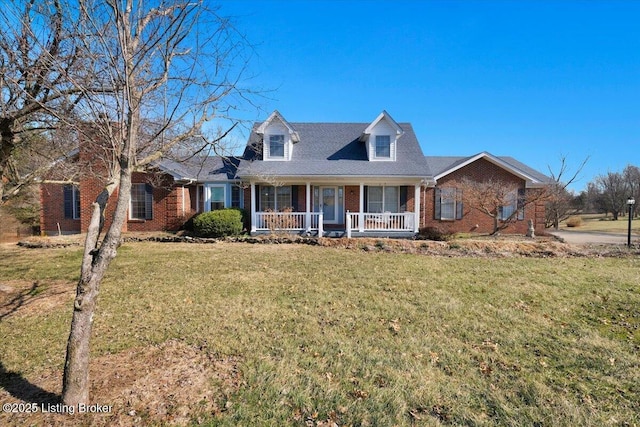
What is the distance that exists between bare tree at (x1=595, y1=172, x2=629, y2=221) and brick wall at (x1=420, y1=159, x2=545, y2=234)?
32494 mm

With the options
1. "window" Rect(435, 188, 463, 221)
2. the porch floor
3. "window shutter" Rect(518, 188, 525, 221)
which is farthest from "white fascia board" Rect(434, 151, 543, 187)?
the porch floor

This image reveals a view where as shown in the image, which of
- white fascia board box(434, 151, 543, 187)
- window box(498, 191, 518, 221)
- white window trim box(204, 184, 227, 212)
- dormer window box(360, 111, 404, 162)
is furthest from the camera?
white fascia board box(434, 151, 543, 187)

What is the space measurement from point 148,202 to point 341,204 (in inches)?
376

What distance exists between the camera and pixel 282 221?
1419cm

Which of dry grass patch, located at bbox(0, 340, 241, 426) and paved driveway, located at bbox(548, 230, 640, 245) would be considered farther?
paved driveway, located at bbox(548, 230, 640, 245)

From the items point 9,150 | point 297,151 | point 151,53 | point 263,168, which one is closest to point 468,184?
point 297,151

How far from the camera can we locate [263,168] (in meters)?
14.7

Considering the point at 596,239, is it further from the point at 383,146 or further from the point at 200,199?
the point at 200,199

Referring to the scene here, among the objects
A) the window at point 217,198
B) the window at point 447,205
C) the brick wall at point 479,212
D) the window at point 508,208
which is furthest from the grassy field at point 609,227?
the window at point 217,198

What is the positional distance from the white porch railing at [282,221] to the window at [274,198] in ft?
4.69

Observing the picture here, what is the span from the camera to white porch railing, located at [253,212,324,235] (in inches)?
551

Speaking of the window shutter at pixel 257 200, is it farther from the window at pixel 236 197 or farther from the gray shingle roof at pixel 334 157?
the gray shingle roof at pixel 334 157

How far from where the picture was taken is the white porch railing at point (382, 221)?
14188 millimetres

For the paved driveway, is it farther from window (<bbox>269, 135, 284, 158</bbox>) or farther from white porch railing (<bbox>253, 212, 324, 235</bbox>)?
window (<bbox>269, 135, 284, 158</bbox>)
